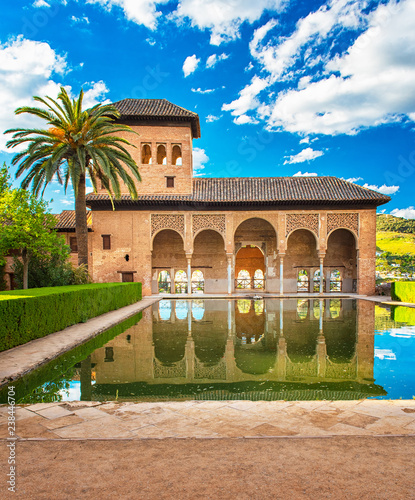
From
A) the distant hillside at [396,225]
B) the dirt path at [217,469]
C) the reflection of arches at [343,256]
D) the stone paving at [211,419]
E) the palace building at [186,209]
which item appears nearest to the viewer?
the dirt path at [217,469]

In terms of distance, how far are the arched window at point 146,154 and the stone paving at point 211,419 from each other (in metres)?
20.0

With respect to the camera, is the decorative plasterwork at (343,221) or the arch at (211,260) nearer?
the decorative plasterwork at (343,221)

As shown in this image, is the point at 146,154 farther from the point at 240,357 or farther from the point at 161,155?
the point at 240,357

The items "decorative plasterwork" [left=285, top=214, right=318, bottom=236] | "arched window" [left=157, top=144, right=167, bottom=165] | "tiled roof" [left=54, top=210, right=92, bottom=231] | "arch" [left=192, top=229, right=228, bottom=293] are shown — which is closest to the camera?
"decorative plasterwork" [left=285, top=214, right=318, bottom=236]

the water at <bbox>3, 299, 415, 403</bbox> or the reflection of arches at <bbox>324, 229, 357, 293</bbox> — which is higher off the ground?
the reflection of arches at <bbox>324, 229, 357, 293</bbox>

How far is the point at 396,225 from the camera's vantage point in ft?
166

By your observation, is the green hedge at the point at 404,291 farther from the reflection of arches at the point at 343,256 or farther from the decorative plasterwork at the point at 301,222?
the reflection of arches at the point at 343,256

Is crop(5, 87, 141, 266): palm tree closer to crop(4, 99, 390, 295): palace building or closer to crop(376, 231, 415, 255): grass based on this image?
crop(4, 99, 390, 295): palace building

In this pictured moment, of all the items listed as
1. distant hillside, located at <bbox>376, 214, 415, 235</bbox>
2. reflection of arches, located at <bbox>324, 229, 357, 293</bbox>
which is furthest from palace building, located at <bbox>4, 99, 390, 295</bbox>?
distant hillside, located at <bbox>376, 214, 415, 235</bbox>

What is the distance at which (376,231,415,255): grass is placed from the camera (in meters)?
40.0

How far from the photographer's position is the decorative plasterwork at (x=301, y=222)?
2120 cm

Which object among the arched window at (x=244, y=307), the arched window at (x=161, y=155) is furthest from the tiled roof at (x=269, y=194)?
the arched window at (x=244, y=307)

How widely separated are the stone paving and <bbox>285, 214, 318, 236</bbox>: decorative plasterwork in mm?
17847

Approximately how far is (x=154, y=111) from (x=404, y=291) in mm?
16914
